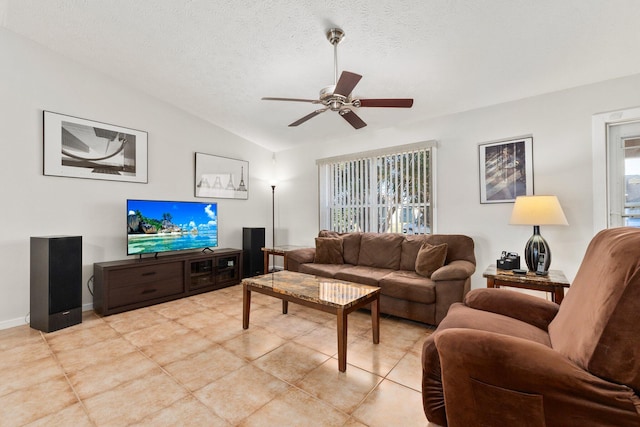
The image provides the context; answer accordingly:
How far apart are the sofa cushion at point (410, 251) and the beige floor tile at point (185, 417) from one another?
258 cm

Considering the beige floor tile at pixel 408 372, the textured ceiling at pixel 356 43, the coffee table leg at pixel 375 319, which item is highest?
the textured ceiling at pixel 356 43

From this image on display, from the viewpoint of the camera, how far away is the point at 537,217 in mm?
2547

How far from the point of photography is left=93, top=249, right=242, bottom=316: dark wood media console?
10.2 feet

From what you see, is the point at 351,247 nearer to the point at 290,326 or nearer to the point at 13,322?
the point at 290,326

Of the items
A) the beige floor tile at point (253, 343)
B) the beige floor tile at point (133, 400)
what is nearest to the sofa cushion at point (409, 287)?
the beige floor tile at point (253, 343)

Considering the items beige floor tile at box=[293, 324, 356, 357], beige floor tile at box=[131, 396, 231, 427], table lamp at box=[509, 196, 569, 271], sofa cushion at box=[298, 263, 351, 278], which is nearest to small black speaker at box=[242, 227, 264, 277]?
sofa cushion at box=[298, 263, 351, 278]

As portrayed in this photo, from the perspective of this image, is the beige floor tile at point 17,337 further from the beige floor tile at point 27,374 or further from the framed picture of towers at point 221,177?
the framed picture of towers at point 221,177

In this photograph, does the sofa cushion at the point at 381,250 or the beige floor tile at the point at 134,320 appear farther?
the sofa cushion at the point at 381,250

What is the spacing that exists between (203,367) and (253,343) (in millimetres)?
466

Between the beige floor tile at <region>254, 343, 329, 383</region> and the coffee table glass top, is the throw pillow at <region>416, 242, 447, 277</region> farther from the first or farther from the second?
the beige floor tile at <region>254, 343, 329, 383</region>

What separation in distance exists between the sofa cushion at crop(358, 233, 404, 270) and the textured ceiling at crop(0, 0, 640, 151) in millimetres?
1720

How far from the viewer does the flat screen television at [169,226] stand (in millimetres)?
3436

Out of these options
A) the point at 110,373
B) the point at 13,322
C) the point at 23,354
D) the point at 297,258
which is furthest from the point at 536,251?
the point at 13,322

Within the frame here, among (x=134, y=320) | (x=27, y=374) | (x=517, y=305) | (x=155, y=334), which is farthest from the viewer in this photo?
(x=134, y=320)
